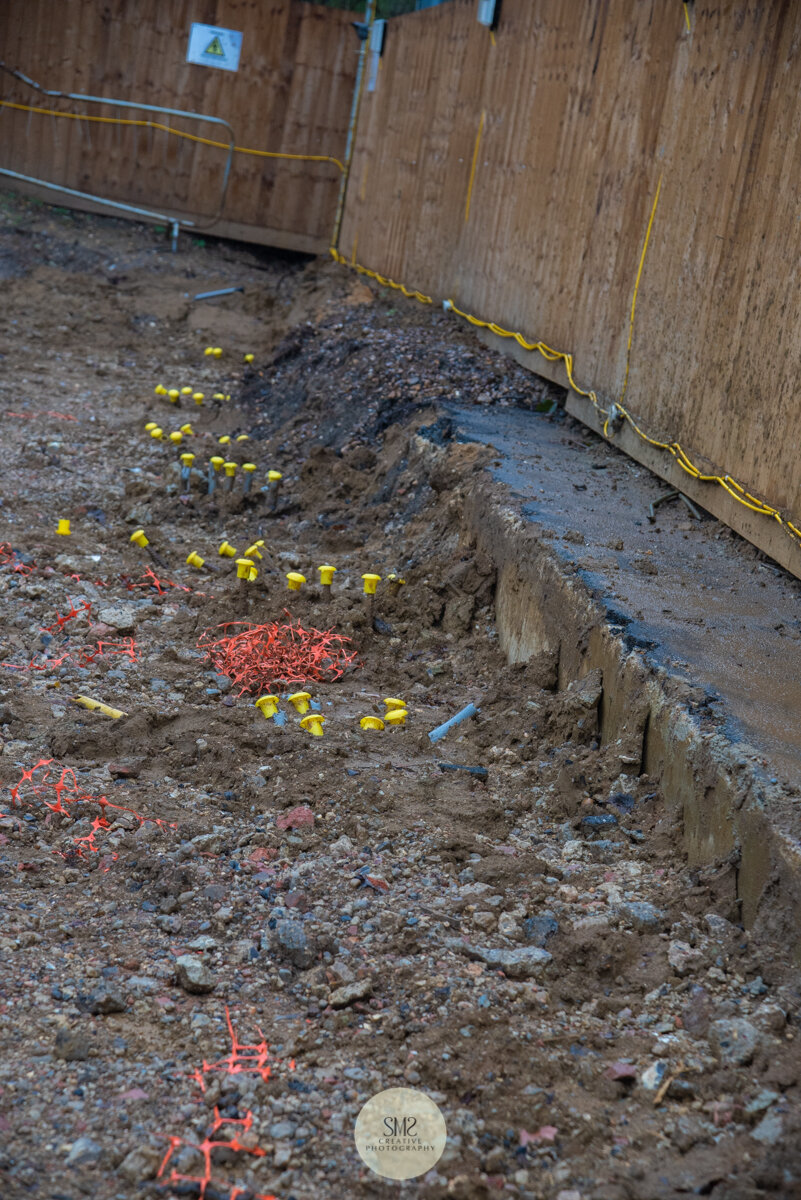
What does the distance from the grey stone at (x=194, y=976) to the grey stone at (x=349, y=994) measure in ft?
0.95

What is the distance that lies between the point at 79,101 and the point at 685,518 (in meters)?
10.2

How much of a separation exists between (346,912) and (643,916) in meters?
0.76

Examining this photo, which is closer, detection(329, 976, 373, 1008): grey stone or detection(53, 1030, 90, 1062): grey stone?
detection(53, 1030, 90, 1062): grey stone

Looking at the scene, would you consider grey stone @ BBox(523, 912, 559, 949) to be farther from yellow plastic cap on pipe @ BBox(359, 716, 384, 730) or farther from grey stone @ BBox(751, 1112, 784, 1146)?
yellow plastic cap on pipe @ BBox(359, 716, 384, 730)

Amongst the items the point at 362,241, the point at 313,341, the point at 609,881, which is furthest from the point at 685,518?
the point at 362,241

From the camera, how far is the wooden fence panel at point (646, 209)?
4043mm

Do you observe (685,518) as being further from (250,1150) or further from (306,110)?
(306,110)

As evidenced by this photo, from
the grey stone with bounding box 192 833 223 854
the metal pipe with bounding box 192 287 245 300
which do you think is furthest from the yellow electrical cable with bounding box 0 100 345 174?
the grey stone with bounding box 192 833 223 854

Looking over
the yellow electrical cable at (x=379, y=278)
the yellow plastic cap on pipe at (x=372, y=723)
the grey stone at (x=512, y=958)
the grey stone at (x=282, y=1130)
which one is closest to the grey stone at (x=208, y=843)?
the grey stone at (x=512, y=958)

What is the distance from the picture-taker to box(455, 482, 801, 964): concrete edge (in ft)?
7.86

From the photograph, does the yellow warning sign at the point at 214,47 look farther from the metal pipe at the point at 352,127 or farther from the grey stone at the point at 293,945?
the grey stone at the point at 293,945

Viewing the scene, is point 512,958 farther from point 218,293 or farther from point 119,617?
point 218,293

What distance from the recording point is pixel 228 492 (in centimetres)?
624
